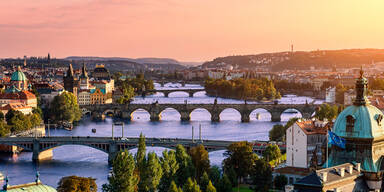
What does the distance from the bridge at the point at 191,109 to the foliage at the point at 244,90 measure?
1151 inches

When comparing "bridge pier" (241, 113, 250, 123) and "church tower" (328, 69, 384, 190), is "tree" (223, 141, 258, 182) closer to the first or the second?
"church tower" (328, 69, 384, 190)

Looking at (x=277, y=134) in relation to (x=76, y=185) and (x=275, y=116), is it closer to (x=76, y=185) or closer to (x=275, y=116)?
(x=76, y=185)

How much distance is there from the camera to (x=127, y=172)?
2384 cm

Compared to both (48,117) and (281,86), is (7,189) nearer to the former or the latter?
(48,117)

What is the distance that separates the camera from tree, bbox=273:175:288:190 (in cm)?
2717

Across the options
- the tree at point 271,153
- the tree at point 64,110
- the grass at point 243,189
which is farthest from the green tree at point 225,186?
the tree at point 64,110

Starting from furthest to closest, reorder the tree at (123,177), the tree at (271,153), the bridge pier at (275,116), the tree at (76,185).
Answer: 1. the bridge pier at (275,116)
2. the tree at (271,153)
3. the tree at (76,185)
4. the tree at (123,177)

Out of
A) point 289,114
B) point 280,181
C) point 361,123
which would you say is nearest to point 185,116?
point 289,114

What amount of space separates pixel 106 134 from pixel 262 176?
26377 millimetres

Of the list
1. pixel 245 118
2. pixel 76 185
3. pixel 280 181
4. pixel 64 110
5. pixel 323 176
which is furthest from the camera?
pixel 245 118

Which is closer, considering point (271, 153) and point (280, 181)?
point (280, 181)

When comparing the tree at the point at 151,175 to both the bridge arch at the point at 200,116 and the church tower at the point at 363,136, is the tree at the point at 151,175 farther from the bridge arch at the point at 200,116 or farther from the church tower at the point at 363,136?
the bridge arch at the point at 200,116

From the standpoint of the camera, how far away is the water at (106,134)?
34.5 meters

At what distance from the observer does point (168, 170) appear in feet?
87.6
